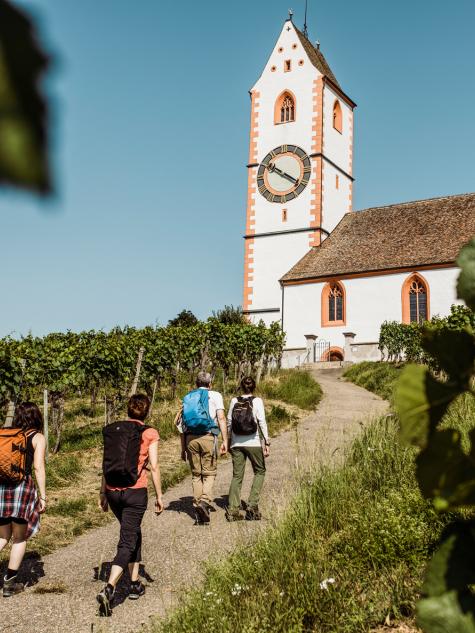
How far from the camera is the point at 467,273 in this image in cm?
109

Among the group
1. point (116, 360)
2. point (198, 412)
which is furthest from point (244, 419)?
point (116, 360)

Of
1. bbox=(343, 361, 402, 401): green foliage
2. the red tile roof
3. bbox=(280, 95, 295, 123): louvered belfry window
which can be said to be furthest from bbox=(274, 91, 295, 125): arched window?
bbox=(343, 361, 402, 401): green foliage

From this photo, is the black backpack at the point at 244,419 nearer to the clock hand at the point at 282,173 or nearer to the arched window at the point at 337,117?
the clock hand at the point at 282,173

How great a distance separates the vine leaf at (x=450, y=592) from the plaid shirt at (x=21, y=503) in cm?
620

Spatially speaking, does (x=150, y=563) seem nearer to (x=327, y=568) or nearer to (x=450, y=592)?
(x=327, y=568)

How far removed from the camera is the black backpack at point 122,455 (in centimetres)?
628

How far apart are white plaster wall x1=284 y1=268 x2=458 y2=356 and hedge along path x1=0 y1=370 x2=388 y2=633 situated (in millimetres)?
23613

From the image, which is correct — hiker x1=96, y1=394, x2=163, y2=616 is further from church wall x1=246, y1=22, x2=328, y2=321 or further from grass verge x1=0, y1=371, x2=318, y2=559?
church wall x1=246, y1=22, x2=328, y2=321

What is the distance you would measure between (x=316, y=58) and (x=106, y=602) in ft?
133

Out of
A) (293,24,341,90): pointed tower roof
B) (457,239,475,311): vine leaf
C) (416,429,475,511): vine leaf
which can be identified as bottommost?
(416,429,475,511): vine leaf

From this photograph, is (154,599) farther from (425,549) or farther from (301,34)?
(301,34)

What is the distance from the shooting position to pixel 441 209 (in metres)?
36.7

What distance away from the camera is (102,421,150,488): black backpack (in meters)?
6.28

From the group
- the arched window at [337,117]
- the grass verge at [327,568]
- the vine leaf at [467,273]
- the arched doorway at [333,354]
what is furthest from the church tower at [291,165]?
the vine leaf at [467,273]
